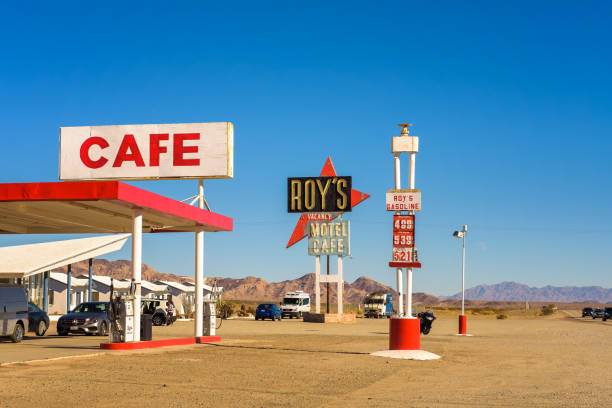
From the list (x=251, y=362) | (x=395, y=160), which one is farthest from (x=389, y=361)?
(x=395, y=160)

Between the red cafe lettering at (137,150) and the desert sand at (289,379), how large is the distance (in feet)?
24.6

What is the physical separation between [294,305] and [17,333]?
44455mm

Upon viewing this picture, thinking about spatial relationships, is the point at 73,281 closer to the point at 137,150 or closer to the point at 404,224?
the point at 137,150

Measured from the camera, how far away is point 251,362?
20.2 meters

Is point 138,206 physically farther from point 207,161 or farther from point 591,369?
point 591,369

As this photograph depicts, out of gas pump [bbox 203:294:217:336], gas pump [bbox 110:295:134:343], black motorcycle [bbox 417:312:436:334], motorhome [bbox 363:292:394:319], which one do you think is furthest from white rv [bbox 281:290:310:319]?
gas pump [bbox 110:295:134:343]

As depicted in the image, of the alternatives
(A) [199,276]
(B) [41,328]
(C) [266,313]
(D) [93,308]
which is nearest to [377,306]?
(C) [266,313]

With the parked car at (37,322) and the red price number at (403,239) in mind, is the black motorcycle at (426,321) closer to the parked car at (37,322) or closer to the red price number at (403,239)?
the red price number at (403,239)

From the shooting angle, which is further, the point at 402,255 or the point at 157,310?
the point at 157,310

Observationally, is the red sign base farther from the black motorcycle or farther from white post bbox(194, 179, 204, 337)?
the black motorcycle

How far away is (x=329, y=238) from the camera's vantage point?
63.7 meters

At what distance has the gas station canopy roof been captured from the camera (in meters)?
20.2

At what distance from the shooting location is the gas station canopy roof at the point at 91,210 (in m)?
20.2

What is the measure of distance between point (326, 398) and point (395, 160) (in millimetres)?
12284
